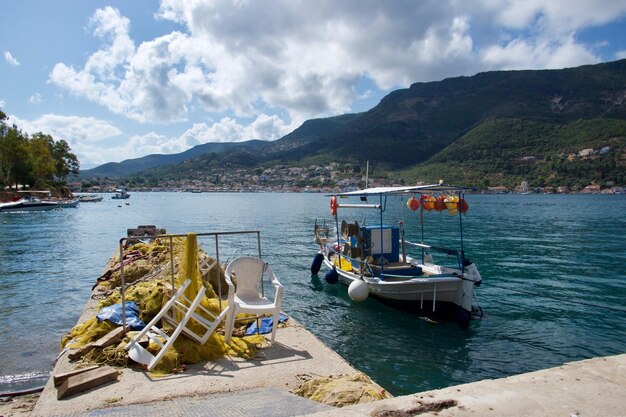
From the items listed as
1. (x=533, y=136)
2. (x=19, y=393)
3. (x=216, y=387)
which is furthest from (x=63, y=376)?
(x=533, y=136)

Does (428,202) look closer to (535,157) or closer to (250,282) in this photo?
(250,282)

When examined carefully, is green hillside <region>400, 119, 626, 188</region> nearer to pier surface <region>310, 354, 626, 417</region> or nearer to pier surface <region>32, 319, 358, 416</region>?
pier surface <region>32, 319, 358, 416</region>

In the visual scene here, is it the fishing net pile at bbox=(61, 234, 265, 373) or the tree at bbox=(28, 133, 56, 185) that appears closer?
the fishing net pile at bbox=(61, 234, 265, 373)

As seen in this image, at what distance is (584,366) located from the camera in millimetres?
4633

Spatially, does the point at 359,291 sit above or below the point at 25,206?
below

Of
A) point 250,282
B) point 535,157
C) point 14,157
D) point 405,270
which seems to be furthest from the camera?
point 535,157

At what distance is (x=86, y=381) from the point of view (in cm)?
563

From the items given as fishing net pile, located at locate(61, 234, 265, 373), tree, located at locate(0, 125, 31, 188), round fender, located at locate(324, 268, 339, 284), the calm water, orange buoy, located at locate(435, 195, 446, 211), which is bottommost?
the calm water

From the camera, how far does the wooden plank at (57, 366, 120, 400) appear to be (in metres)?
5.49

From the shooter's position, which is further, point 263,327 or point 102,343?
point 263,327

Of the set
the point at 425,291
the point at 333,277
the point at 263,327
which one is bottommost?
the point at 333,277

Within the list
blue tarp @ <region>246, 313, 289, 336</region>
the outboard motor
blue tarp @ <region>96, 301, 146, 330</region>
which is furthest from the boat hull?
blue tarp @ <region>96, 301, 146, 330</region>

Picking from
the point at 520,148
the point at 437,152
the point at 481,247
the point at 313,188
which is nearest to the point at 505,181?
the point at 520,148

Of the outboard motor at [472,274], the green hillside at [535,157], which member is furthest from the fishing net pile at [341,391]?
the green hillside at [535,157]
